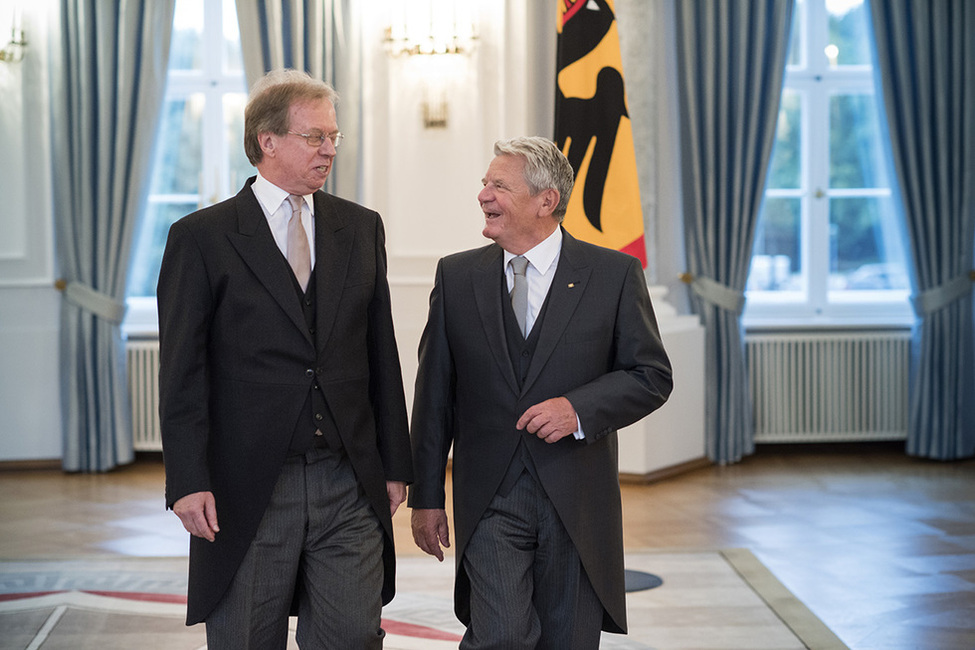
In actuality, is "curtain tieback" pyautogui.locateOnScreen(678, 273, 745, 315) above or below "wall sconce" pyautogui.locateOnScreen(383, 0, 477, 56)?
below

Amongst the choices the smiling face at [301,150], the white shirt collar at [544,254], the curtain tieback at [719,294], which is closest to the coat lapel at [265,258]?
the smiling face at [301,150]

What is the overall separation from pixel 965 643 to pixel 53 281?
18.9ft

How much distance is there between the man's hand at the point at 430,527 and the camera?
2.44 m

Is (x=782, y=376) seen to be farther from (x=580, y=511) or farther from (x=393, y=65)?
(x=580, y=511)

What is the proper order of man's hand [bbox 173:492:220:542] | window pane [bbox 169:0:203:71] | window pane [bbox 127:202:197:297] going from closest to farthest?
1. man's hand [bbox 173:492:220:542]
2. window pane [bbox 169:0:203:71]
3. window pane [bbox 127:202:197:297]

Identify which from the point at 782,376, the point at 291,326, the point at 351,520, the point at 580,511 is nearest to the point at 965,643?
the point at 580,511

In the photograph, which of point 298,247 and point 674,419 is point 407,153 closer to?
point 674,419

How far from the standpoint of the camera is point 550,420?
220 centimetres

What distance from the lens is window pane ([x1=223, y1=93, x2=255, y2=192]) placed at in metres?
7.21

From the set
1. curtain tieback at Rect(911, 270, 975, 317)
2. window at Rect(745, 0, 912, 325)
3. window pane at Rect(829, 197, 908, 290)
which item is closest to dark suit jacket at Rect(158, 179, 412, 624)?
window at Rect(745, 0, 912, 325)

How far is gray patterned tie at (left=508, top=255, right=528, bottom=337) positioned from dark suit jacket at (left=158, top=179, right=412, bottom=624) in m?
0.39

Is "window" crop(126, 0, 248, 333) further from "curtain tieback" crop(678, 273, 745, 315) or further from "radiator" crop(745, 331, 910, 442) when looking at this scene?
"radiator" crop(745, 331, 910, 442)

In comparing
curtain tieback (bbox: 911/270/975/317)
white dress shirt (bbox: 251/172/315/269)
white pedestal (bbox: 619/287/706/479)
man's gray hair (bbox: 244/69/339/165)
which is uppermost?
man's gray hair (bbox: 244/69/339/165)

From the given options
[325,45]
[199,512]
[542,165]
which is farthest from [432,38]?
[199,512]
